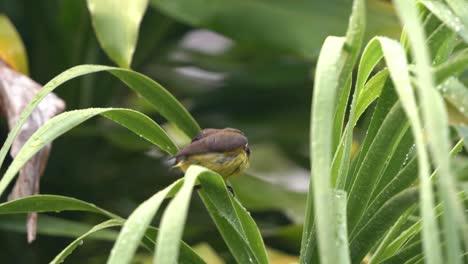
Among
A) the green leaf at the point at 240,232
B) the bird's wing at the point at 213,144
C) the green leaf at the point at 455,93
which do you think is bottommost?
the green leaf at the point at 240,232

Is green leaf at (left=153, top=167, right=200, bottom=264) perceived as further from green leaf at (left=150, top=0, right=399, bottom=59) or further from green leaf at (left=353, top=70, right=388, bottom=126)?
green leaf at (left=150, top=0, right=399, bottom=59)

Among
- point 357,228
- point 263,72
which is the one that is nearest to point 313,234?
point 357,228

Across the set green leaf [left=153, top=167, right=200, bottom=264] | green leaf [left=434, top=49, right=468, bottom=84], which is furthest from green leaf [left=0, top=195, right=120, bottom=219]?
green leaf [left=434, top=49, right=468, bottom=84]

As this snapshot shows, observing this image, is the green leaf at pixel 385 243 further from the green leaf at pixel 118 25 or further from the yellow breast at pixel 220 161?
the green leaf at pixel 118 25

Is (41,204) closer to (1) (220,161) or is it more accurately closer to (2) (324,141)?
(1) (220,161)

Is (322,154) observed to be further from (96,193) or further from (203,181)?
(96,193)

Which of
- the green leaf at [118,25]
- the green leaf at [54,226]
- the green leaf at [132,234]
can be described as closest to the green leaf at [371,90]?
the green leaf at [132,234]
